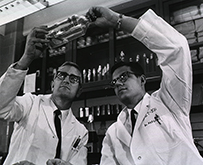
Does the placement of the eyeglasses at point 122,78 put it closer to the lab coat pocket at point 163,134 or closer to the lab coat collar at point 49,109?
the lab coat pocket at point 163,134

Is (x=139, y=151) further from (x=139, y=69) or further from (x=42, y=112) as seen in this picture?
(x=42, y=112)

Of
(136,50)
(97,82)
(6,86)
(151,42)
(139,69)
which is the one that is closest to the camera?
(151,42)

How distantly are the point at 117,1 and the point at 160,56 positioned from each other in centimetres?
201

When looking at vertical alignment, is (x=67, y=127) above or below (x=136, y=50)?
below

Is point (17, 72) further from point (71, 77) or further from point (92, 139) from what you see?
point (92, 139)

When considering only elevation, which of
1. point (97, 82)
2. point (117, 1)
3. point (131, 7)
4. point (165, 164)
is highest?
point (117, 1)

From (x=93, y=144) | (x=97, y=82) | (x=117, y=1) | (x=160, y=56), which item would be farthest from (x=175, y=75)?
(x=117, y=1)

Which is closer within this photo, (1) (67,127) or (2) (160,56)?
(2) (160,56)

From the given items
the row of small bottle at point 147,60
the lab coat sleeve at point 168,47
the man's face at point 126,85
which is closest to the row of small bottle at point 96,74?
the row of small bottle at point 147,60

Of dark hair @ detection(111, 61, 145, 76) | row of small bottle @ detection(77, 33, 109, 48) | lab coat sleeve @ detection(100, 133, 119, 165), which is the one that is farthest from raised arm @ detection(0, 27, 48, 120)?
row of small bottle @ detection(77, 33, 109, 48)

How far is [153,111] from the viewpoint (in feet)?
4.52

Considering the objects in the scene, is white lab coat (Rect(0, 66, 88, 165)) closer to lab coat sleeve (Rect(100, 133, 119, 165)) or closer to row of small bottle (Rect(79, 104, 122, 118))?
lab coat sleeve (Rect(100, 133, 119, 165))

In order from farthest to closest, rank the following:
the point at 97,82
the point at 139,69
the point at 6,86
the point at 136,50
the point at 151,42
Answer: the point at 136,50
the point at 97,82
the point at 139,69
the point at 6,86
the point at 151,42

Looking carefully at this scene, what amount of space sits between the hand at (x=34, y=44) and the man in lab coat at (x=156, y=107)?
0.85 feet
